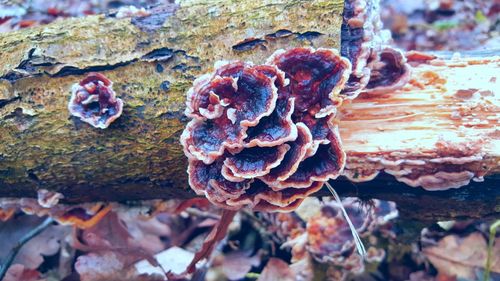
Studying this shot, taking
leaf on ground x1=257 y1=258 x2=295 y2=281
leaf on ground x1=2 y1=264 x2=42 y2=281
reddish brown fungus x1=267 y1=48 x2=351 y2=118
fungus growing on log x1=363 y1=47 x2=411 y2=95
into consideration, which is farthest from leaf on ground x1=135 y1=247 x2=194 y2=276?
fungus growing on log x1=363 y1=47 x2=411 y2=95

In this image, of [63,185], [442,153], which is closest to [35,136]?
[63,185]

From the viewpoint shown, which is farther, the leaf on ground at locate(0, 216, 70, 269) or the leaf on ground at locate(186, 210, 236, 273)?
the leaf on ground at locate(0, 216, 70, 269)

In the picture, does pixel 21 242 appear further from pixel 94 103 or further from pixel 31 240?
pixel 94 103

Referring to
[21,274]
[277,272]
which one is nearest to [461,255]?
[277,272]

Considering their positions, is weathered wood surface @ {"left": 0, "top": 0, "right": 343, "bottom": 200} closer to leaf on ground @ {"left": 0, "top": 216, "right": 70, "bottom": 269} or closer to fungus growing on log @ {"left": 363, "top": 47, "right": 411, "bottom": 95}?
fungus growing on log @ {"left": 363, "top": 47, "right": 411, "bottom": 95}

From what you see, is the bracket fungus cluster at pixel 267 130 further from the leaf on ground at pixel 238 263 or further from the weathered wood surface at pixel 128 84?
the leaf on ground at pixel 238 263

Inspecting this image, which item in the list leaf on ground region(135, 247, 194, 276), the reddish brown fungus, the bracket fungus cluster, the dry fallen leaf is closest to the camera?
the bracket fungus cluster

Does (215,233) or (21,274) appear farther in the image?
(21,274)
